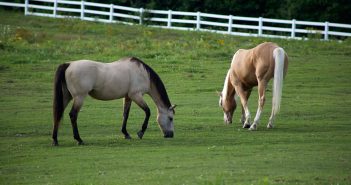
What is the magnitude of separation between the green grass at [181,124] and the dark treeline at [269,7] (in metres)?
8.29

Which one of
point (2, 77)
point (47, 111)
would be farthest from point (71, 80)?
point (2, 77)

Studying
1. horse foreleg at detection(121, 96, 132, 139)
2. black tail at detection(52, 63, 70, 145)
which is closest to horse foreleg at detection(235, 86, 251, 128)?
horse foreleg at detection(121, 96, 132, 139)

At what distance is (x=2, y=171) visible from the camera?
41.9 feet

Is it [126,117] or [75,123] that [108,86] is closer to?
[126,117]

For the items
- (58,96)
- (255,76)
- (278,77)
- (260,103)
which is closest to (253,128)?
(260,103)

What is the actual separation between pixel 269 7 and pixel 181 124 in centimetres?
2943

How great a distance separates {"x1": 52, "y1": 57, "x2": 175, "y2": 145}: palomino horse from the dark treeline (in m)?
28.5

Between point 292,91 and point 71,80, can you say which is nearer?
point 71,80

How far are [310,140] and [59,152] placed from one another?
15.7 feet

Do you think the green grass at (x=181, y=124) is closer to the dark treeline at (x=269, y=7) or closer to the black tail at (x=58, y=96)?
the black tail at (x=58, y=96)

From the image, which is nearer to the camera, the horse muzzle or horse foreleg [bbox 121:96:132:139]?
horse foreleg [bbox 121:96:132:139]

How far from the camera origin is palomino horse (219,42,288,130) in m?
16.6

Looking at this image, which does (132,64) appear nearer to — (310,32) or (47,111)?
(47,111)

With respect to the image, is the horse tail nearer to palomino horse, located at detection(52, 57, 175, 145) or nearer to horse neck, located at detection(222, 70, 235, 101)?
horse neck, located at detection(222, 70, 235, 101)
